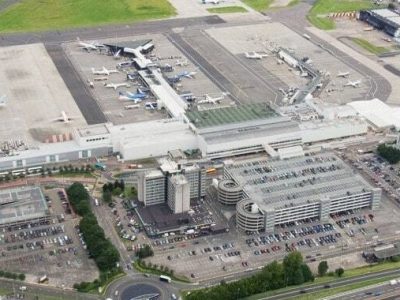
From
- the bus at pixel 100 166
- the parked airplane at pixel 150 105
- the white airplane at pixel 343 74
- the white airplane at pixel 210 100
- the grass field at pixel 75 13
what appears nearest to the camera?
the bus at pixel 100 166

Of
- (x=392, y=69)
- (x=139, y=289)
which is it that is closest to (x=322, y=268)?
(x=139, y=289)

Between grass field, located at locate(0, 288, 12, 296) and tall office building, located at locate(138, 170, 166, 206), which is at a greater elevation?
tall office building, located at locate(138, 170, 166, 206)

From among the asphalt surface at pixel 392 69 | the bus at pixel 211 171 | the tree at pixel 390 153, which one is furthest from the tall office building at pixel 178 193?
the asphalt surface at pixel 392 69

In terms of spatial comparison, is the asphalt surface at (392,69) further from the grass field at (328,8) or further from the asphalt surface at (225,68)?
the grass field at (328,8)

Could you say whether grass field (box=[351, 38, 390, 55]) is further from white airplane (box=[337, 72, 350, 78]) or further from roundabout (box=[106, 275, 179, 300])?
roundabout (box=[106, 275, 179, 300])

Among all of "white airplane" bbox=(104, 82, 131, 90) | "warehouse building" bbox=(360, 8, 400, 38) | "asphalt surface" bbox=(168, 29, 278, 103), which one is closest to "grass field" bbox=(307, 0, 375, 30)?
"warehouse building" bbox=(360, 8, 400, 38)

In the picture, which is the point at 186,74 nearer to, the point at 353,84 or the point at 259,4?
the point at 353,84

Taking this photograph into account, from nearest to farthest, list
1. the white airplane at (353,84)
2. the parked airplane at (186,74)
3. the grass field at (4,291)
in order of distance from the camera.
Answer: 1. the grass field at (4,291)
2. the white airplane at (353,84)
3. the parked airplane at (186,74)

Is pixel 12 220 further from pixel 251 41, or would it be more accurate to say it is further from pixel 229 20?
pixel 229 20
